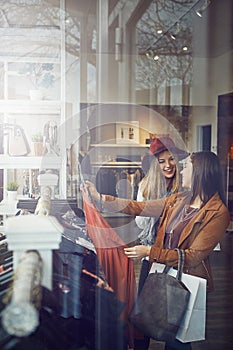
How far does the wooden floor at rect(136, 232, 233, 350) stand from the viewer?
157 cm

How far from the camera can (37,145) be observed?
1394 mm

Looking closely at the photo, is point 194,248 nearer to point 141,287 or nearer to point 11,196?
point 141,287

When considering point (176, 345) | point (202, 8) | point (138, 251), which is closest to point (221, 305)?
point (176, 345)

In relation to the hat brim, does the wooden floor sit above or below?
below

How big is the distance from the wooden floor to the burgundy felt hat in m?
0.30

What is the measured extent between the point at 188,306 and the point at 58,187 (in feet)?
1.72

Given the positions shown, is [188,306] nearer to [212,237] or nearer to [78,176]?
[212,237]

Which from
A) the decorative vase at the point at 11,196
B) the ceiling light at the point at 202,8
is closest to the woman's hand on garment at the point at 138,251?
the decorative vase at the point at 11,196

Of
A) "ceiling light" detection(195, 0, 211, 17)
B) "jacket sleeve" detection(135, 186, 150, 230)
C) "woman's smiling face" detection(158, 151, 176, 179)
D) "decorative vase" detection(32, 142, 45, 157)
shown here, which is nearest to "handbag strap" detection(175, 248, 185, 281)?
"jacket sleeve" detection(135, 186, 150, 230)

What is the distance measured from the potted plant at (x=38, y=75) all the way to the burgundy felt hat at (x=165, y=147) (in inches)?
16.8

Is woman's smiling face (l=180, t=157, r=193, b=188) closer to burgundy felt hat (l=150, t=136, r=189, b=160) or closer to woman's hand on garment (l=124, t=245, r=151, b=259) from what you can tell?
burgundy felt hat (l=150, t=136, r=189, b=160)

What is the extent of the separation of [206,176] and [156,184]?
0.16 m

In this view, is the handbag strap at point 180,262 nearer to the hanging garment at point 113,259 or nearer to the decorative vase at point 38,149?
the hanging garment at point 113,259

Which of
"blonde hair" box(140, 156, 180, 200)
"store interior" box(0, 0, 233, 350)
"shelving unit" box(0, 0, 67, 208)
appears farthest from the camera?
"blonde hair" box(140, 156, 180, 200)
